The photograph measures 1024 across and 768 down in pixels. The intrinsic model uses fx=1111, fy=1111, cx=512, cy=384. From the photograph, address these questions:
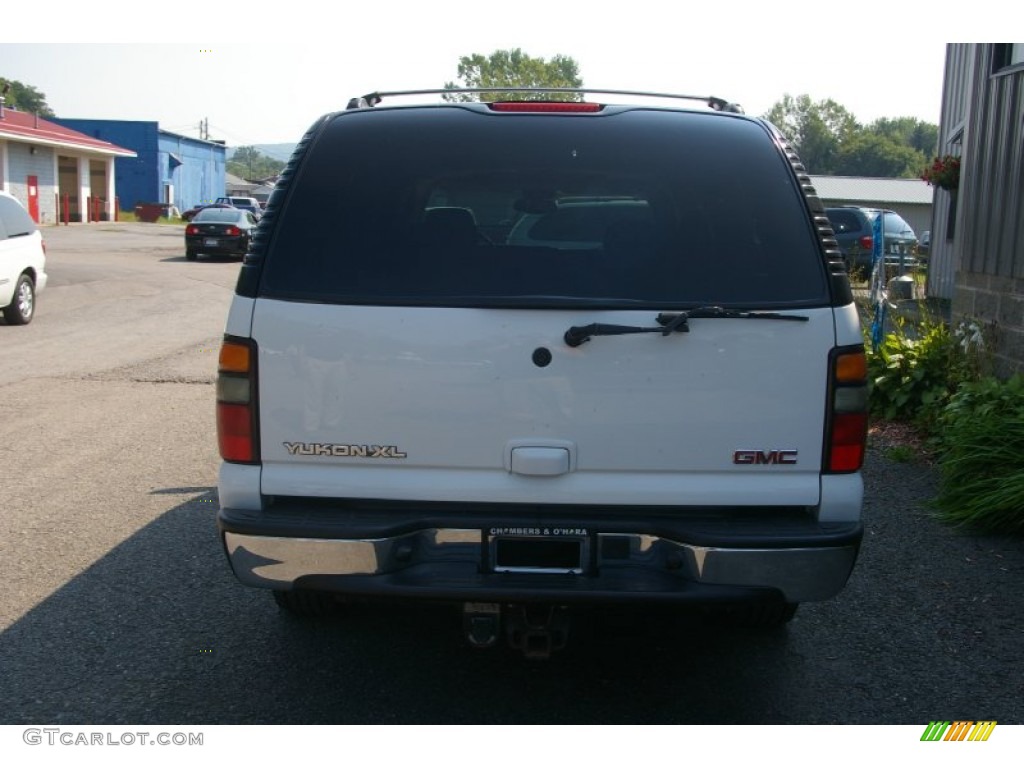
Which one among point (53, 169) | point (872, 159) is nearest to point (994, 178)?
point (53, 169)

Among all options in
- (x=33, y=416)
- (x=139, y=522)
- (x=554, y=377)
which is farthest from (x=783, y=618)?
(x=33, y=416)

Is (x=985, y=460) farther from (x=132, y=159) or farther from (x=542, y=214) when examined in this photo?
(x=132, y=159)

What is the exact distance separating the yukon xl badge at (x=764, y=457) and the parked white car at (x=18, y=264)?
1259 cm

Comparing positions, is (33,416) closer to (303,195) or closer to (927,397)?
(303,195)

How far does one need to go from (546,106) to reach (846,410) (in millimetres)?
1432

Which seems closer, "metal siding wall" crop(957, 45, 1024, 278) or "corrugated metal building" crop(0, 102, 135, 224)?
"metal siding wall" crop(957, 45, 1024, 278)

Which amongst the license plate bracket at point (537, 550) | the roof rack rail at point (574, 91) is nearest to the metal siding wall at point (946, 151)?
the roof rack rail at point (574, 91)

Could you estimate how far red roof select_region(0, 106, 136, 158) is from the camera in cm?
4031

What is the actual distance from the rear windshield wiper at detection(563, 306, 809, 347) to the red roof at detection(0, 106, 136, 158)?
134 ft

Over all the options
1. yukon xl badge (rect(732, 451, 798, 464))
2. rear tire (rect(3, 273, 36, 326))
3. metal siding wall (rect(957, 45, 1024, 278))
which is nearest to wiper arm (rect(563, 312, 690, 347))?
yukon xl badge (rect(732, 451, 798, 464))

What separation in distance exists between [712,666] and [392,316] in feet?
6.19

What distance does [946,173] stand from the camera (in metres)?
11.7

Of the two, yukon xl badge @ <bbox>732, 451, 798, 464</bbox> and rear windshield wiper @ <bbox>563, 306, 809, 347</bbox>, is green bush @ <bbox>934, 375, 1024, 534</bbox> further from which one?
rear windshield wiper @ <bbox>563, 306, 809, 347</bbox>

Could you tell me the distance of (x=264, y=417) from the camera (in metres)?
3.40
